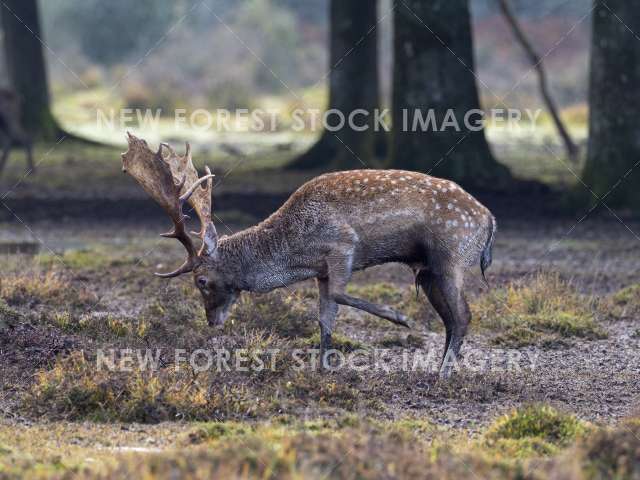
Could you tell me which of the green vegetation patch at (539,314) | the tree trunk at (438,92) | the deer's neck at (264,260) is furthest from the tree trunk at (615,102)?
the deer's neck at (264,260)

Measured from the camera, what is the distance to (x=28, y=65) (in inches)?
979

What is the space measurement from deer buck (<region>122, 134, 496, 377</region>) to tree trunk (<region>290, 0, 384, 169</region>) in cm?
1019

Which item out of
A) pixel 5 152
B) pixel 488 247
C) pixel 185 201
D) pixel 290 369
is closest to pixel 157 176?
pixel 185 201

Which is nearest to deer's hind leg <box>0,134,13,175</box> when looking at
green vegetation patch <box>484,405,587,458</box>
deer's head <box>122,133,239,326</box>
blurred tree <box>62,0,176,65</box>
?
deer's head <box>122,133,239,326</box>

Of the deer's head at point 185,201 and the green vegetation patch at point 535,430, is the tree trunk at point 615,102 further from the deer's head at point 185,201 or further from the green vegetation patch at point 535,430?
the green vegetation patch at point 535,430

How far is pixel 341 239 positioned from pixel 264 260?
2.11 feet

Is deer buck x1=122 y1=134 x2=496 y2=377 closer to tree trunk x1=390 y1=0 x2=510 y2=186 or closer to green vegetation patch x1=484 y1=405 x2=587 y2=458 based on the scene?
green vegetation patch x1=484 y1=405 x2=587 y2=458

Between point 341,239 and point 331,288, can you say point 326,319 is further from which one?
point 341,239

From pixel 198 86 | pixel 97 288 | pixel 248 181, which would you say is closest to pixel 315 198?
pixel 97 288

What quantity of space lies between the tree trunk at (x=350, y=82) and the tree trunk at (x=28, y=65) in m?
6.47

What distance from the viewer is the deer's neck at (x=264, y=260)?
937cm

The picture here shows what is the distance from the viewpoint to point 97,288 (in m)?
12.4

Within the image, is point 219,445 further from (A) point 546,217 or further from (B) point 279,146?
(B) point 279,146

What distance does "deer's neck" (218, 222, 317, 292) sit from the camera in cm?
937
